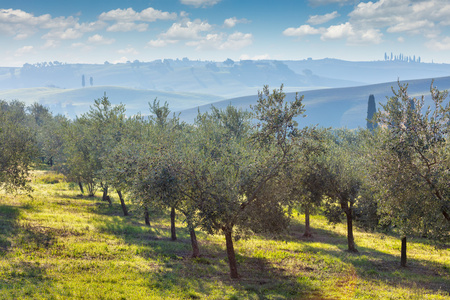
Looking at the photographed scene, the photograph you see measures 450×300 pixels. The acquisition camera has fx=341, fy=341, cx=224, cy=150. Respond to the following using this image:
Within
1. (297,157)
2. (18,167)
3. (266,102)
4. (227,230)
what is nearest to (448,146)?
(297,157)

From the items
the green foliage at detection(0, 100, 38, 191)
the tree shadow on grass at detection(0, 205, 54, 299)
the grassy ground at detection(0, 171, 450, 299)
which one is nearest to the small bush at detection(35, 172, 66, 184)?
the grassy ground at detection(0, 171, 450, 299)

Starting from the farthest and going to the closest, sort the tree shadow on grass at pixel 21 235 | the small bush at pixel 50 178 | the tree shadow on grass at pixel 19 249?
the small bush at pixel 50 178, the tree shadow on grass at pixel 21 235, the tree shadow on grass at pixel 19 249

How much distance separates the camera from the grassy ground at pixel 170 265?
70.4ft

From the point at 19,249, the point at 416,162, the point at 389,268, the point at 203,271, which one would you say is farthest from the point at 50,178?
the point at 416,162

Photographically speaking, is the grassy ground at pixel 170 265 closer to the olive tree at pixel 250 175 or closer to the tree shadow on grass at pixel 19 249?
the tree shadow on grass at pixel 19 249

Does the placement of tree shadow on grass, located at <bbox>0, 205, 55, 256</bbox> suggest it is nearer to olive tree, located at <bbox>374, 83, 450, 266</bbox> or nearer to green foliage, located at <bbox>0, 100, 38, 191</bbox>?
green foliage, located at <bbox>0, 100, 38, 191</bbox>

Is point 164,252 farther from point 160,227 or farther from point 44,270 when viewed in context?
point 160,227

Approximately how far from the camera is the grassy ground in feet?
70.4

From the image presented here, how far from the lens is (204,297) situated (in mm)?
21172

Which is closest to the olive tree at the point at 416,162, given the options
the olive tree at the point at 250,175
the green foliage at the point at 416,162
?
the green foliage at the point at 416,162

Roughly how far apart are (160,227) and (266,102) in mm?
26745

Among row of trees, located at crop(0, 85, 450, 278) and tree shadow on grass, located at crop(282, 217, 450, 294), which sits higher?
row of trees, located at crop(0, 85, 450, 278)

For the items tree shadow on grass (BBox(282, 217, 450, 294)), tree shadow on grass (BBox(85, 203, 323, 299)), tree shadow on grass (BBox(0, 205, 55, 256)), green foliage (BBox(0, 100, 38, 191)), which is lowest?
tree shadow on grass (BBox(282, 217, 450, 294))

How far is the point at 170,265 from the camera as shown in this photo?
27.4 meters
